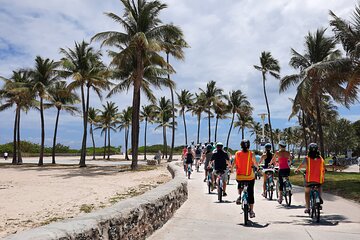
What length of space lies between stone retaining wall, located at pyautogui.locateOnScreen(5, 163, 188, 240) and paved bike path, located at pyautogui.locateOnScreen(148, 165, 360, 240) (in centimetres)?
30

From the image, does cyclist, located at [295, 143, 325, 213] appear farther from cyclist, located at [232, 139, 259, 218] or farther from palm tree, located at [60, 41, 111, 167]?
palm tree, located at [60, 41, 111, 167]

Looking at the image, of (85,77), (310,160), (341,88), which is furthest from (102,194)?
(85,77)

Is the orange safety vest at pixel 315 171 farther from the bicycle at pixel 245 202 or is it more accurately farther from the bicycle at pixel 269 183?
the bicycle at pixel 269 183

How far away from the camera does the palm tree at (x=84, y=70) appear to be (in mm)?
32875

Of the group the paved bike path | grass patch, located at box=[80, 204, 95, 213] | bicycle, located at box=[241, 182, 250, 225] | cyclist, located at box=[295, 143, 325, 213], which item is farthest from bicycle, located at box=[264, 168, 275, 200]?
grass patch, located at box=[80, 204, 95, 213]

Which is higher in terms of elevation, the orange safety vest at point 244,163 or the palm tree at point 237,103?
the palm tree at point 237,103

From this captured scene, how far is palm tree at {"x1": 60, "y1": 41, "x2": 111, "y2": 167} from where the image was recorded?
32.9 metres

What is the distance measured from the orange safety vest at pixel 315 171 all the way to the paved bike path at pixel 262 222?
37.1 inches

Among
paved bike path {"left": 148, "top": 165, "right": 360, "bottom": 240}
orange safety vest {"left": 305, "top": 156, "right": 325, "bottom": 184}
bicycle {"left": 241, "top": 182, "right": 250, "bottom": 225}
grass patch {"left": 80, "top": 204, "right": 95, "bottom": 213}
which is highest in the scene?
orange safety vest {"left": 305, "top": 156, "right": 325, "bottom": 184}

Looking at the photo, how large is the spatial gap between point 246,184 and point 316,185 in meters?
1.65

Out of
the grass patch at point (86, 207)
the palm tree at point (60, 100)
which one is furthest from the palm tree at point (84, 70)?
the grass patch at point (86, 207)

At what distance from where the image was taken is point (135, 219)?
592 cm

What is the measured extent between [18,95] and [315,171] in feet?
122

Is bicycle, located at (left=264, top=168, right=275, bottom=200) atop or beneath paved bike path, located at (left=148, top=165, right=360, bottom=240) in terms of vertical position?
atop
